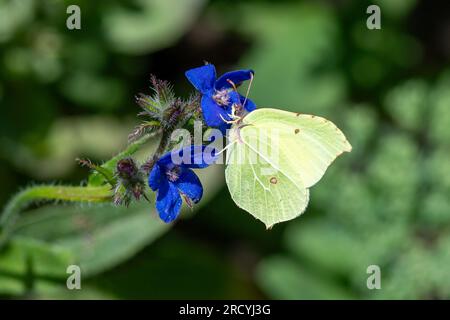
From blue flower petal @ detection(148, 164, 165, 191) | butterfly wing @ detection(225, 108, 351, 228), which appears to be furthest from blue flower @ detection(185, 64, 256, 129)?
blue flower petal @ detection(148, 164, 165, 191)

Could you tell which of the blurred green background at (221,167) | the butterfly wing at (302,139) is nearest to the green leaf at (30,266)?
the blurred green background at (221,167)

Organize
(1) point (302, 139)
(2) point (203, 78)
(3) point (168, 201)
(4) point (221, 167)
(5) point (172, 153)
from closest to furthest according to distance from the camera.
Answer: (5) point (172, 153) < (3) point (168, 201) < (2) point (203, 78) < (1) point (302, 139) < (4) point (221, 167)

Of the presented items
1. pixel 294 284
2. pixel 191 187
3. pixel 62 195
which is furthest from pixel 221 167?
pixel 191 187

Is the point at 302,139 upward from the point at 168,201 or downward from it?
upward

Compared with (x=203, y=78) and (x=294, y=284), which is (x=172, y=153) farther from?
(x=294, y=284)

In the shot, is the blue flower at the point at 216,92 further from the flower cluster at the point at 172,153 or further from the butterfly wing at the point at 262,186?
the butterfly wing at the point at 262,186

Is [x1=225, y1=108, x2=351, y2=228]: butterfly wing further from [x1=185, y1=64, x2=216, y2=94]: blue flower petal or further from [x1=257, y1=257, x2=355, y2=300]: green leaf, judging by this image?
[x1=257, y1=257, x2=355, y2=300]: green leaf
